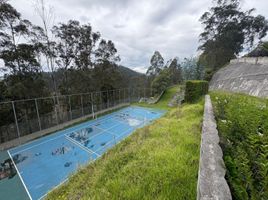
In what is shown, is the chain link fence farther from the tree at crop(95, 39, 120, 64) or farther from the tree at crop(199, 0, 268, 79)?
the tree at crop(199, 0, 268, 79)

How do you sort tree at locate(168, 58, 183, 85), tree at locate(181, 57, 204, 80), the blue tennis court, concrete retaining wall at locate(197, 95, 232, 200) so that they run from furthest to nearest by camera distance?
tree at locate(168, 58, 183, 85) < tree at locate(181, 57, 204, 80) < the blue tennis court < concrete retaining wall at locate(197, 95, 232, 200)

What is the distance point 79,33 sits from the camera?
1766 cm

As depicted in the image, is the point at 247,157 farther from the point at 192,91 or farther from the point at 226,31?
the point at 226,31

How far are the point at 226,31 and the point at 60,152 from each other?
2839 centimetres

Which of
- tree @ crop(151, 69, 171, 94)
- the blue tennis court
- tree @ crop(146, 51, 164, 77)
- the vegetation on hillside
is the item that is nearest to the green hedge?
the blue tennis court

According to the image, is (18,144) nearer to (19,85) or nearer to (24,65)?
(19,85)

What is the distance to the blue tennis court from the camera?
22.4ft

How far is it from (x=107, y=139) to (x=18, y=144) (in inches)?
234

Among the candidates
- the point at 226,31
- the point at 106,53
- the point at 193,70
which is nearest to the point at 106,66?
the point at 106,53

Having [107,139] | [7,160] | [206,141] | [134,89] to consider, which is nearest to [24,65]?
[7,160]

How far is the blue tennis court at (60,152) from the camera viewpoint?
6840mm

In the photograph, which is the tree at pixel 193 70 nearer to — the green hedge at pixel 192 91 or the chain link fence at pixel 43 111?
the chain link fence at pixel 43 111

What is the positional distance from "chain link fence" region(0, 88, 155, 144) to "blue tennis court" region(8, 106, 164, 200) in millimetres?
1175

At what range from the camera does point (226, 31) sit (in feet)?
80.7
